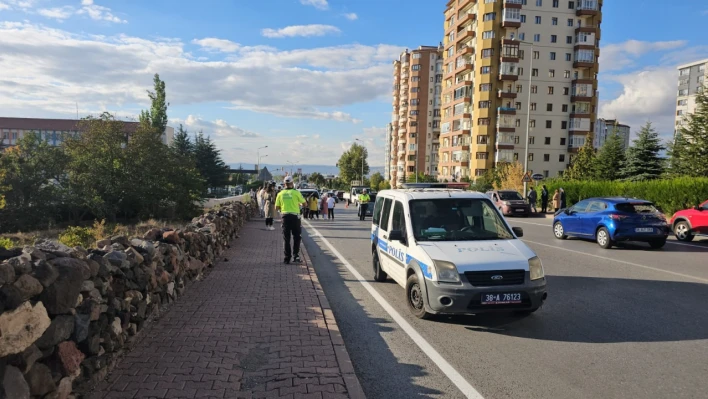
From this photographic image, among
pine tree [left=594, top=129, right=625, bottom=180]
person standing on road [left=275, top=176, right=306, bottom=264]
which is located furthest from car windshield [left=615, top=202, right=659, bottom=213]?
pine tree [left=594, top=129, right=625, bottom=180]

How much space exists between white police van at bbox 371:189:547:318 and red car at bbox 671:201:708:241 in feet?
39.6

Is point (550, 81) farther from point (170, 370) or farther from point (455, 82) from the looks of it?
point (170, 370)

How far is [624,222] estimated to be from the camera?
45.9 feet

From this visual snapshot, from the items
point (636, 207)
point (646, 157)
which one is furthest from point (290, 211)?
point (646, 157)

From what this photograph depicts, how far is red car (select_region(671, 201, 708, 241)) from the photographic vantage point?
15.8 meters

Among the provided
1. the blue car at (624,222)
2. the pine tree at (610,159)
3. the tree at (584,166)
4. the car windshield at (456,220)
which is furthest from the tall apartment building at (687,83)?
the car windshield at (456,220)

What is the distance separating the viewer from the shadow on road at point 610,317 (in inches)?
236

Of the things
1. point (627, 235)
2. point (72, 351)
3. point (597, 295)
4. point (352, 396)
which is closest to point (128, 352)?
point (72, 351)

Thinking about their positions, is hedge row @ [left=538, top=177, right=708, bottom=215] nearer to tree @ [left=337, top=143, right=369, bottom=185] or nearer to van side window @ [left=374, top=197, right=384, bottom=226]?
van side window @ [left=374, top=197, right=384, bottom=226]

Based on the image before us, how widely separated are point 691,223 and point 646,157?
23.2 metres

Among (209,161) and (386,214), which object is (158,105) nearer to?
(209,161)

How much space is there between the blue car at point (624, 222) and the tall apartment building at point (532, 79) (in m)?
57.2

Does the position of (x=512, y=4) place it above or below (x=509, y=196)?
above

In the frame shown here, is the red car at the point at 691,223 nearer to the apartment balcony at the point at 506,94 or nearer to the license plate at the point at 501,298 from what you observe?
the license plate at the point at 501,298
